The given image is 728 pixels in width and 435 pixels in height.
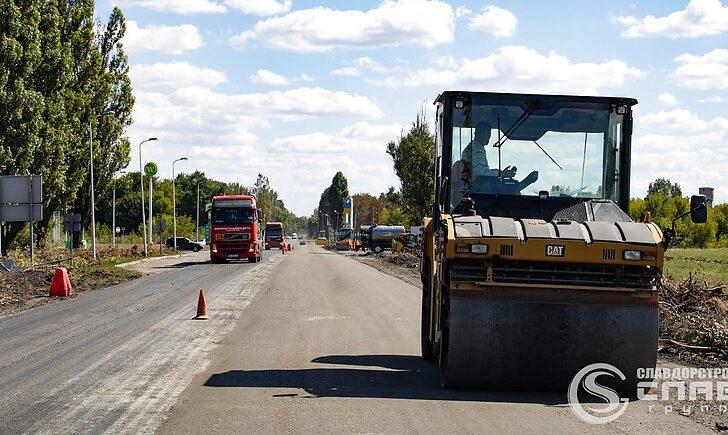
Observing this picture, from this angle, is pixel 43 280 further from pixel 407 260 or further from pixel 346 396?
pixel 407 260

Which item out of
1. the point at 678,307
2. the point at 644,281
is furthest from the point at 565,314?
the point at 678,307

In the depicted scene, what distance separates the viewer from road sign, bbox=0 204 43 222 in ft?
97.8

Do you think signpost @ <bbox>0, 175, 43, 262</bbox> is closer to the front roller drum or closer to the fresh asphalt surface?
the fresh asphalt surface

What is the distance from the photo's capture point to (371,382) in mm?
10562

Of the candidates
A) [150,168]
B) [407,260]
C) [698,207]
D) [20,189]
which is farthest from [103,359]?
[150,168]

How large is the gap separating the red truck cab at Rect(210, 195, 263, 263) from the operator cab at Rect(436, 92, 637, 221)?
36940 mm

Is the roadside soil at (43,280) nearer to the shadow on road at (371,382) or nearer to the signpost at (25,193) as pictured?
the signpost at (25,193)

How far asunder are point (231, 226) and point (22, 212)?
17.9 metres

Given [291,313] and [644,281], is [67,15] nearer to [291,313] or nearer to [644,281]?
[291,313]

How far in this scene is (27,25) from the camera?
132ft

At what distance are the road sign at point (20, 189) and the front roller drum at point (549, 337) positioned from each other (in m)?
23.5

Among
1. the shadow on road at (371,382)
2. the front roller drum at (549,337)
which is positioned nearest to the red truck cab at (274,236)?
the shadow on road at (371,382)

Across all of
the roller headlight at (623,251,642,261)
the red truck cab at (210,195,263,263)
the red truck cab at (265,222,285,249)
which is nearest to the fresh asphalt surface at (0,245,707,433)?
the roller headlight at (623,251,642,261)

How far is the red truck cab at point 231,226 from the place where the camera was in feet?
155
